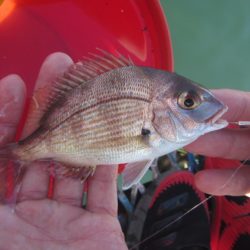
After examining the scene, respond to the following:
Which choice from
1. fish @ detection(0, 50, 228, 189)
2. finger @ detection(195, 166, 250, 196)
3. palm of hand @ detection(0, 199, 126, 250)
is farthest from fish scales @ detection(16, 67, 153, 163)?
finger @ detection(195, 166, 250, 196)

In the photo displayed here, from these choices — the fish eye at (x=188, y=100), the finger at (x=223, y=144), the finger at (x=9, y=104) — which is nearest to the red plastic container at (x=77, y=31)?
the finger at (x=9, y=104)

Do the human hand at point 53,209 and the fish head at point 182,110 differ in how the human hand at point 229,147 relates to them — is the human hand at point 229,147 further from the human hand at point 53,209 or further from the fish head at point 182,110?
the human hand at point 53,209

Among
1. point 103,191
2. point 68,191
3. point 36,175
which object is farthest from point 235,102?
point 36,175

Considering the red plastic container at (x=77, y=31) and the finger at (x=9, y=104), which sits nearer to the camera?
the finger at (x=9, y=104)

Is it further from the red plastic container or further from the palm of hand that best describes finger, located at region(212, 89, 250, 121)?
the palm of hand

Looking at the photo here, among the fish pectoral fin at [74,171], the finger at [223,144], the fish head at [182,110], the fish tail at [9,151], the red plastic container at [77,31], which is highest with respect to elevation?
the red plastic container at [77,31]

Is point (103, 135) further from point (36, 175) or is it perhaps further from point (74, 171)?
point (36, 175)

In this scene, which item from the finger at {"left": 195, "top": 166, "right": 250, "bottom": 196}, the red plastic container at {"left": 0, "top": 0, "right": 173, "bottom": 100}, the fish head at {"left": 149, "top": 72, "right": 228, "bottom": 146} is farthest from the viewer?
the red plastic container at {"left": 0, "top": 0, "right": 173, "bottom": 100}
